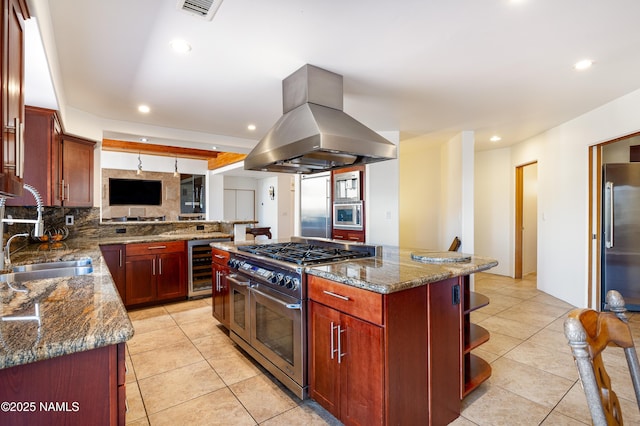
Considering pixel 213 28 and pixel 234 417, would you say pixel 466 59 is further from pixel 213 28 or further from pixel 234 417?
pixel 234 417

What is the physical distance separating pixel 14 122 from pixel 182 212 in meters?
7.11

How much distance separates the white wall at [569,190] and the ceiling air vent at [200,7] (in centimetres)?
394

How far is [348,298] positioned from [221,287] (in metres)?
1.84

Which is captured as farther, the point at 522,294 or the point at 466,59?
the point at 522,294

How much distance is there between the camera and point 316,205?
5.03m

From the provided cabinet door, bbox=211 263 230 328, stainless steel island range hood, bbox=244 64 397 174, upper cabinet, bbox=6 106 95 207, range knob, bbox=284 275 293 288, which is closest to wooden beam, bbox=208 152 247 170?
upper cabinet, bbox=6 106 95 207

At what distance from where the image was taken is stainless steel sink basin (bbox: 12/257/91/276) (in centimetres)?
206

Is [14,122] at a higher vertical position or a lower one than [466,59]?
lower

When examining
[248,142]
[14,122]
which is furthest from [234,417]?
[248,142]

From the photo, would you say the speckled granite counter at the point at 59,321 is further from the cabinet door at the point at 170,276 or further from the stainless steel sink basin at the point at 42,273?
the cabinet door at the point at 170,276

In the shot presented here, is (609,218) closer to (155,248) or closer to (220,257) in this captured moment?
(220,257)

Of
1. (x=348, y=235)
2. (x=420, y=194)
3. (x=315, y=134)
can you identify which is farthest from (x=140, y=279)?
(x=420, y=194)

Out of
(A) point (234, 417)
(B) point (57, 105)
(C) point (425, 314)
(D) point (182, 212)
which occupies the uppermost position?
(B) point (57, 105)

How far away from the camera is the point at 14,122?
1.29 m
